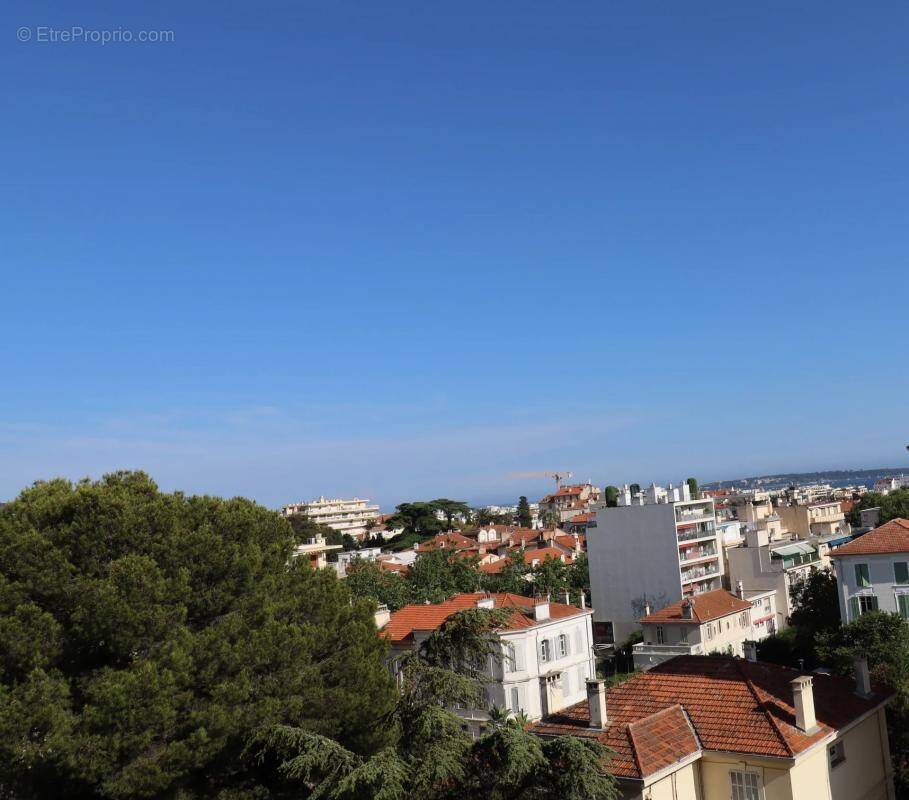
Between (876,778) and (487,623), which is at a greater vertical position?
(487,623)

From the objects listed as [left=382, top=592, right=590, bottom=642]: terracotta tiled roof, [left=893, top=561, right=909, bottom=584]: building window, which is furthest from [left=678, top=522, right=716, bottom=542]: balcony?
[left=893, top=561, right=909, bottom=584]: building window

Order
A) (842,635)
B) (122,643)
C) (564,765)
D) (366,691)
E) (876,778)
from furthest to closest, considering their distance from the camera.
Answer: (842,635)
(366,691)
(876,778)
(122,643)
(564,765)

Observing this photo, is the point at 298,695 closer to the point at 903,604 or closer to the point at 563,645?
the point at 563,645

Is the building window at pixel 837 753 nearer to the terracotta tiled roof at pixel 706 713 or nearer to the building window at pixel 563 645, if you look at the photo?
the terracotta tiled roof at pixel 706 713

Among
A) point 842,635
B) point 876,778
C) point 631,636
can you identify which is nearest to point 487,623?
point 876,778

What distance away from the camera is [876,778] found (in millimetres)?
22000

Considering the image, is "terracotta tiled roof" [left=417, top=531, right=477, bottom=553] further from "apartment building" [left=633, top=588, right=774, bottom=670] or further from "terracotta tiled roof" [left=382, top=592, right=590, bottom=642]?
"terracotta tiled roof" [left=382, top=592, right=590, bottom=642]

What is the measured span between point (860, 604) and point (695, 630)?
10.9m

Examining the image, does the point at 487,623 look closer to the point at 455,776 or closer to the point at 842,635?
the point at 455,776

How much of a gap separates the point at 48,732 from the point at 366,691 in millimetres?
8284

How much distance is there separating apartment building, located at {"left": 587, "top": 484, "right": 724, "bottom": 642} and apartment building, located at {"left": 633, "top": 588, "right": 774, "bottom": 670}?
9496 mm

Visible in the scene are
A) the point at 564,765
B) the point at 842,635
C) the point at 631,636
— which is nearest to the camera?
the point at 564,765

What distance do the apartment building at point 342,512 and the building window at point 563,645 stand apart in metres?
126

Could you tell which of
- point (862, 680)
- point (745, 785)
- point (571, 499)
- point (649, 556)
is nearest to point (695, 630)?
point (649, 556)
